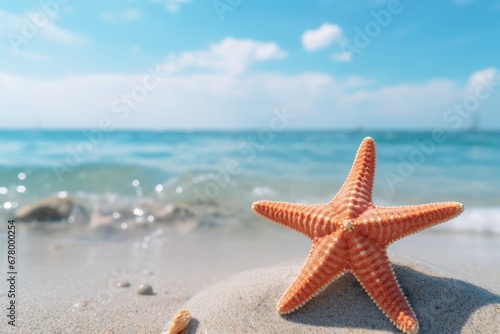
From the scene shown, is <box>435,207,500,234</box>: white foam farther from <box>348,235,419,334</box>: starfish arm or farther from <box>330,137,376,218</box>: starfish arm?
<box>348,235,419,334</box>: starfish arm

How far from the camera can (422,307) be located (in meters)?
2.88

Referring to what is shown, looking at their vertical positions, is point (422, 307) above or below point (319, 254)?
below

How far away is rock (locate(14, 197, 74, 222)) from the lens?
7.60m

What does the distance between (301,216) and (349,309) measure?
A: 773 millimetres

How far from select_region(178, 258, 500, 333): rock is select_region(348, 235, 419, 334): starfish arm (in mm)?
171

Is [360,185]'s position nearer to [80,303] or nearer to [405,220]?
[405,220]

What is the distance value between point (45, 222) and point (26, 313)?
15.0 ft

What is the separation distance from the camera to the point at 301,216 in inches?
121

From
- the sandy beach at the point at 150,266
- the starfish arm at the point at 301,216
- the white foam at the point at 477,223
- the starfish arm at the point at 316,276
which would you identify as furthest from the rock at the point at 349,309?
the white foam at the point at 477,223

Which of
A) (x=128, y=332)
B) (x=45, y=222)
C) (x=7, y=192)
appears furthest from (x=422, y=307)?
(x=7, y=192)

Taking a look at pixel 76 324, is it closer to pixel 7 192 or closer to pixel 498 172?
pixel 7 192

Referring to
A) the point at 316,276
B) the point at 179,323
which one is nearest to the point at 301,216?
the point at 316,276

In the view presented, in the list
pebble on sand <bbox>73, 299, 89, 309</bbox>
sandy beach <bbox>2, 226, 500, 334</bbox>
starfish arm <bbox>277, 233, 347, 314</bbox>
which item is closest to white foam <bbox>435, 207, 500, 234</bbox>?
sandy beach <bbox>2, 226, 500, 334</bbox>

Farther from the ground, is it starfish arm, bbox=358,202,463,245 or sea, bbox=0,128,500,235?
starfish arm, bbox=358,202,463,245
